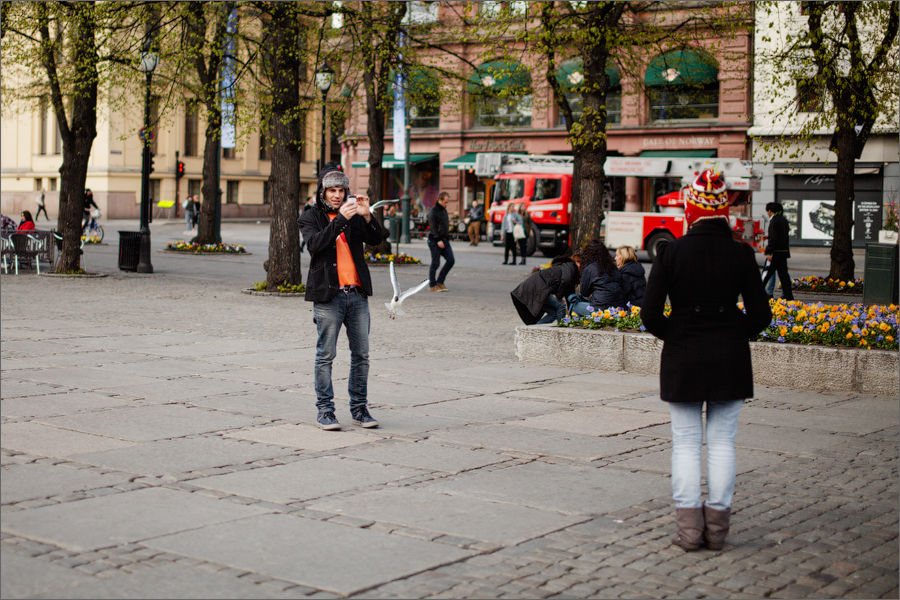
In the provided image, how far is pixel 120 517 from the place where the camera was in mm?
4938

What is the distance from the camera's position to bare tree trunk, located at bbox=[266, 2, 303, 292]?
672 inches

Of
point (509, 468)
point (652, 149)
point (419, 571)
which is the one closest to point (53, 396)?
point (509, 468)

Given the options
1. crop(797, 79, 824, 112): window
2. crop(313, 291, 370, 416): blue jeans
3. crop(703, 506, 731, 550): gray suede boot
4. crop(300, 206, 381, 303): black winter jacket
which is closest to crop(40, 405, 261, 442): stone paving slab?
crop(313, 291, 370, 416): blue jeans

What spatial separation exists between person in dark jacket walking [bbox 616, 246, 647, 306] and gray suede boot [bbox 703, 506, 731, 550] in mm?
6855

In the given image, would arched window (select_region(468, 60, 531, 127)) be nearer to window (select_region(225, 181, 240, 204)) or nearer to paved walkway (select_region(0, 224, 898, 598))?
paved walkway (select_region(0, 224, 898, 598))

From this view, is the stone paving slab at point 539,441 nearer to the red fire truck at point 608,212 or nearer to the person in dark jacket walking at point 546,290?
the person in dark jacket walking at point 546,290

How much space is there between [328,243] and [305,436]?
4.30ft

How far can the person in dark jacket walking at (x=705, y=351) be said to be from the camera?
4871 millimetres

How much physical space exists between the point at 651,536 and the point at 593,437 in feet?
7.23

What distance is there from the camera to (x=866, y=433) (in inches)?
300

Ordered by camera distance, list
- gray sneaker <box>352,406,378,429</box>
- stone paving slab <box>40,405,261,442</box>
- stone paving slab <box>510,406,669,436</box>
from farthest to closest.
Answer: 1. stone paving slab <box>510,406,669,436</box>
2. gray sneaker <box>352,406,378,429</box>
3. stone paving slab <box>40,405,261,442</box>

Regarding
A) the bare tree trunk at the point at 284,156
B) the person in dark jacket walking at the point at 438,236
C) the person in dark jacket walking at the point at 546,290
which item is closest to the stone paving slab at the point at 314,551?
the person in dark jacket walking at the point at 546,290

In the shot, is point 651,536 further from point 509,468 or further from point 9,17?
point 9,17

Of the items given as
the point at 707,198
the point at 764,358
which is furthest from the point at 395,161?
the point at 707,198
